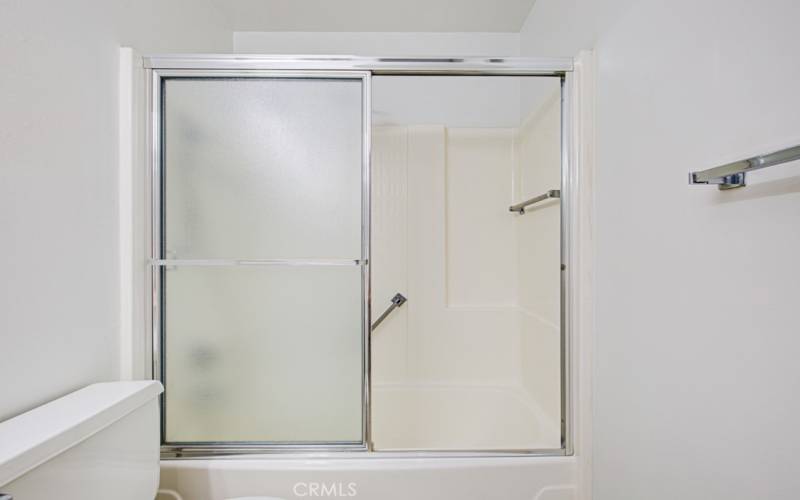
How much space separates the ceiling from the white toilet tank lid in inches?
76.7

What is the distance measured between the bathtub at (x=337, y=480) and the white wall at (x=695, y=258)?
37cm

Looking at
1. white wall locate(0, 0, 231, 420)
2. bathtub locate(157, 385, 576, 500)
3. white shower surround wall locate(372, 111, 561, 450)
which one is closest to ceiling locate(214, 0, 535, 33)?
white shower surround wall locate(372, 111, 561, 450)

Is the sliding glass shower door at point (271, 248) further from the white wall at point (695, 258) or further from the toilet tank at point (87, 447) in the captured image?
the white wall at point (695, 258)

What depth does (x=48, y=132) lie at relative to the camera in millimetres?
1114

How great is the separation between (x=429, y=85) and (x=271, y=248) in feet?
5.02

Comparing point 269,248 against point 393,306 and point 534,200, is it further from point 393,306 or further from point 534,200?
point 534,200

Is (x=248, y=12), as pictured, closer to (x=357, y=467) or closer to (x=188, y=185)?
(x=188, y=185)

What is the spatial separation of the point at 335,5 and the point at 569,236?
5.61 ft

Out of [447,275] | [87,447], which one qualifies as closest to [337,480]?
[87,447]

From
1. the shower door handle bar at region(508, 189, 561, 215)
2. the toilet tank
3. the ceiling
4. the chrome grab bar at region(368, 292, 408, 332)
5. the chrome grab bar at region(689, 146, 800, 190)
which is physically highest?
the ceiling

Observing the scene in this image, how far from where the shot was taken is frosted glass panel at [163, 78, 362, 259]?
1.48 metres

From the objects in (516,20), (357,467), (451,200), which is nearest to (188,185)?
(357,467)

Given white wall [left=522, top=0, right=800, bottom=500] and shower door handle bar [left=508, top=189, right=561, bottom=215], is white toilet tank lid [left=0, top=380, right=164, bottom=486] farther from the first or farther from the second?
shower door handle bar [left=508, top=189, right=561, bottom=215]

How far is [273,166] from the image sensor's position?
1484mm
